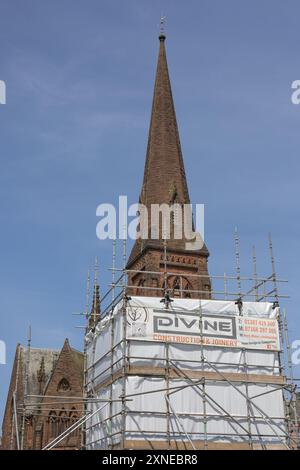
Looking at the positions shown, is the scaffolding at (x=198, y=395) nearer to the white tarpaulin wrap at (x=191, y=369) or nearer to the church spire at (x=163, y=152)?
the white tarpaulin wrap at (x=191, y=369)

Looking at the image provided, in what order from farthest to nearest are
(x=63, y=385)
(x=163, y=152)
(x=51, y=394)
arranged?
(x=163, y=152) < (x=63, y=385) < (x=51, y=394)

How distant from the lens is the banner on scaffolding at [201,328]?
766 inches

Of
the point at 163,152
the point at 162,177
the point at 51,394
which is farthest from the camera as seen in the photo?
the point at 163,152

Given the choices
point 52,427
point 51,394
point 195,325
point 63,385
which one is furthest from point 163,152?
point 195,325

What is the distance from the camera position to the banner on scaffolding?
1945cm

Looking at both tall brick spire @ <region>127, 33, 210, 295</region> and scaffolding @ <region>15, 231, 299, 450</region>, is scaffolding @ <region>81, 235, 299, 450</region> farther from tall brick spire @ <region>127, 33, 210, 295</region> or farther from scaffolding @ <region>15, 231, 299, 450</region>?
tall brick spire @ <region>127, 33, 210, 295</region>

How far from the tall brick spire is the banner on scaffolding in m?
23.1

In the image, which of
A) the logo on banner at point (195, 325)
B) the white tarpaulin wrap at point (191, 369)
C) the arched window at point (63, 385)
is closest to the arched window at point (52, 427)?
the arched window at point (63, 385)

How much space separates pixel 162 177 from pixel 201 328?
106 ft

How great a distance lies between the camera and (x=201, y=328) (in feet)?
64.4

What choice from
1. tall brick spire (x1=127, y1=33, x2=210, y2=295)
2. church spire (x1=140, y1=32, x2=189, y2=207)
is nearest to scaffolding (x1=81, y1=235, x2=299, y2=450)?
tall brick spire (x1=127, y1=33, x2=210, y2=295)

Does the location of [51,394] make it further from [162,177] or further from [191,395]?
[191,395]

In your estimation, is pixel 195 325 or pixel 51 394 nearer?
pixel 195 325

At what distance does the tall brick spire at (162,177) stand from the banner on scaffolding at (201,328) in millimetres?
23142
